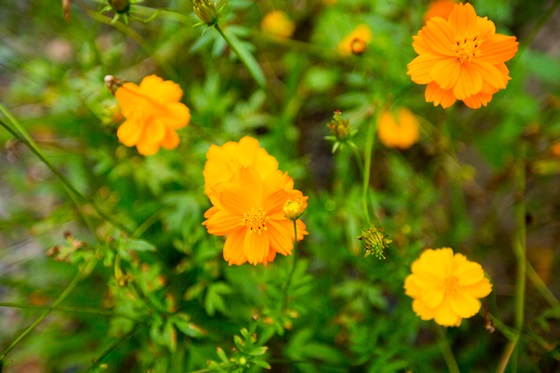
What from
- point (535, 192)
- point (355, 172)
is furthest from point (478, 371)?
point (355, 172)

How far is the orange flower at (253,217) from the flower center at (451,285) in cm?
38

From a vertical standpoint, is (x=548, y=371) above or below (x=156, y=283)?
below

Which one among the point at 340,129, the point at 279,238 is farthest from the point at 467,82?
the point at 279,238

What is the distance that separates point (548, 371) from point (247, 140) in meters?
1.34

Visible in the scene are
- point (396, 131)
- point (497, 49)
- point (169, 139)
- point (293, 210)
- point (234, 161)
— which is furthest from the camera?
point (396, 131)

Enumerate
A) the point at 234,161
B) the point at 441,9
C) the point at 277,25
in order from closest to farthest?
the point at 234,161
the point at 441,9
the point at 277,25

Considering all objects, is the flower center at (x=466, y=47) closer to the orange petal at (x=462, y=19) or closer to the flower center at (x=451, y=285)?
the orange petal at (x=462, y=19)

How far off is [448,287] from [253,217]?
0.49 m

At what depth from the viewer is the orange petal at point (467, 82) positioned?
100 centimetres

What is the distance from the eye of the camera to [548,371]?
1.62 m

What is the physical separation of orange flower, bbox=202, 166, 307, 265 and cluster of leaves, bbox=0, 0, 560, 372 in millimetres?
263

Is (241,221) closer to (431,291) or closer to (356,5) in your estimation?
(431,291)

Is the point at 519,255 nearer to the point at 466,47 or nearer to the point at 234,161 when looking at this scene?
the point at 466,47

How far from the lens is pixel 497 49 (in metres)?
1.01
